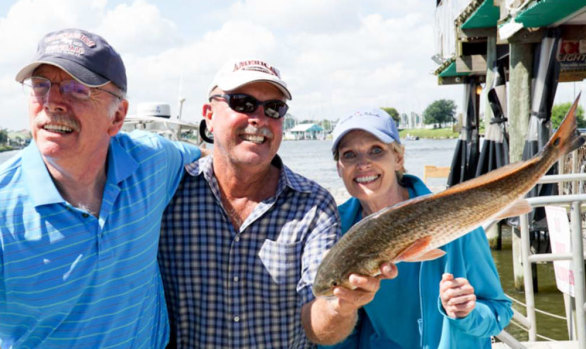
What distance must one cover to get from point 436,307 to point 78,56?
243 cm

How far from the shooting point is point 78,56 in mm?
2631

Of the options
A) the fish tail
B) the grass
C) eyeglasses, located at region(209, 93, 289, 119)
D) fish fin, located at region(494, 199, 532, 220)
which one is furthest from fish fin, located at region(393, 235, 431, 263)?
the grass

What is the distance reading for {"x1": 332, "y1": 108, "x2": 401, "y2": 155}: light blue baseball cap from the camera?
3.38m

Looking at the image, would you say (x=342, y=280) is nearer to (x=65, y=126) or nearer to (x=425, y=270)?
(x=425, y=270)

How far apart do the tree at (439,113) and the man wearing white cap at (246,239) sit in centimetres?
16554

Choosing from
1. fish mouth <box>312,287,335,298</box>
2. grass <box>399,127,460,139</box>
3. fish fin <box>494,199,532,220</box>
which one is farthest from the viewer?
grass <box>399,127,460,139</box>

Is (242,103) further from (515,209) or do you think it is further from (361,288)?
(515,209)

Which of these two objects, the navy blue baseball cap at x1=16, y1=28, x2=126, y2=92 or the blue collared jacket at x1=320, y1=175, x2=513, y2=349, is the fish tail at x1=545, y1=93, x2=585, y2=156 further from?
the navy blue baseball cap at x1=16, y1=28, x2=126, y2=92

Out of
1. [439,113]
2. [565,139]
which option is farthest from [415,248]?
[439,113]

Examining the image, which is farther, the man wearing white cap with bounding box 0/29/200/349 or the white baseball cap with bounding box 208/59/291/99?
the white baseball cap with bounding box 208/59/291/99

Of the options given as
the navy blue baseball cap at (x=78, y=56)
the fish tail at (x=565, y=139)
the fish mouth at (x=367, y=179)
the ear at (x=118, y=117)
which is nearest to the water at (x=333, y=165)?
the fish mouth at (x=367, y=179)

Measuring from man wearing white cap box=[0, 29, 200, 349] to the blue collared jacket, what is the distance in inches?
56.1

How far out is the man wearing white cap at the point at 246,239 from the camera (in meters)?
3.11

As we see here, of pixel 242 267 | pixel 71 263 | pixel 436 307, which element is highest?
pixel 71 263
